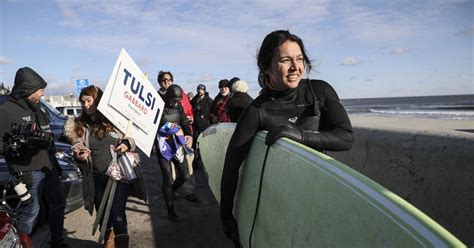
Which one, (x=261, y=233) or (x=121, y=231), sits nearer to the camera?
(x=261, y=233)

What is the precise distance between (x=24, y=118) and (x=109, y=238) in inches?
60.7

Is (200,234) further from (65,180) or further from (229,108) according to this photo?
(65,180)

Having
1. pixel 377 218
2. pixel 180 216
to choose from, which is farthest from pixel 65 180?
pixel 377 218

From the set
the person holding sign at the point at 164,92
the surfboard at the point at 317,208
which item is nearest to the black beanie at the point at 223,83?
the person holding sign at the point at 164,92

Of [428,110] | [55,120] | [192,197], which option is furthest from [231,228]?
[428,110]

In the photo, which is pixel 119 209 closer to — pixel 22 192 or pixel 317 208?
pixel 22 192

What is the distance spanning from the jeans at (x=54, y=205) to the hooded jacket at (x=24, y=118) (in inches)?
7.6

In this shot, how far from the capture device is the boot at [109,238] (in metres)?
3.59

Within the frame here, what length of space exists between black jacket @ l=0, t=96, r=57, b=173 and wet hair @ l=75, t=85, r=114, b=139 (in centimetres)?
53

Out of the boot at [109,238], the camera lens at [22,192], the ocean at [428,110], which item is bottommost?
the ocean at [428,110]

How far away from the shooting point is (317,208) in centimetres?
157

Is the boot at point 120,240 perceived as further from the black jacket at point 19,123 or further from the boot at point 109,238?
the black jacket at point 19,123

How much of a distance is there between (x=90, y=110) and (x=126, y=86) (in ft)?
1.60

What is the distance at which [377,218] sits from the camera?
3.95 feet
